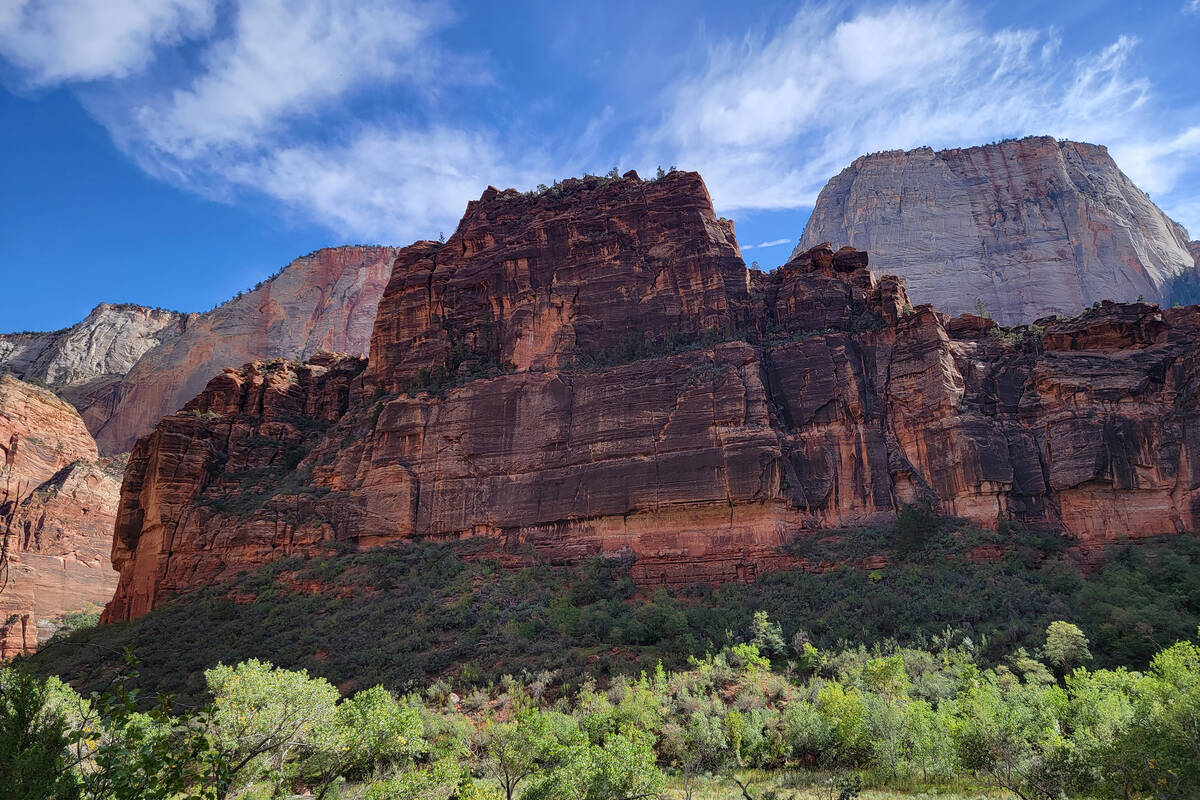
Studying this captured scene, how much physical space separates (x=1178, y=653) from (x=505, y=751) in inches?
845

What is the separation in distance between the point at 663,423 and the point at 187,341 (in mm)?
79906

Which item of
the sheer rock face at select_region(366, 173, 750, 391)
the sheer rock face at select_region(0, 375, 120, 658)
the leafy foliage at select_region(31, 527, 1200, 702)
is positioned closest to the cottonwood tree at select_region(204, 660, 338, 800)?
the leafy foliage at select_region(31, 527, 1200, 702)

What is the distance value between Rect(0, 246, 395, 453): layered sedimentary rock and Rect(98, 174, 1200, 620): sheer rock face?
43.3 meters

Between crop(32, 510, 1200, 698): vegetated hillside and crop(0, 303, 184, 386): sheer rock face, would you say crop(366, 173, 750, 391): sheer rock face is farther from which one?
crop(0, 303, 184, 386): sheer rock face

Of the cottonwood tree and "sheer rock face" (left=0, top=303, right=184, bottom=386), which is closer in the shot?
the cottonwood tree

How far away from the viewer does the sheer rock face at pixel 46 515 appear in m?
60.3

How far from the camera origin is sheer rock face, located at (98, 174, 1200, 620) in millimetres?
40219

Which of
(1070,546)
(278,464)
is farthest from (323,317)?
(1070,546)

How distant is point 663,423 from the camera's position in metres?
45.3

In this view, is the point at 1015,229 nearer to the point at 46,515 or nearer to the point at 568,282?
the point at 568,282

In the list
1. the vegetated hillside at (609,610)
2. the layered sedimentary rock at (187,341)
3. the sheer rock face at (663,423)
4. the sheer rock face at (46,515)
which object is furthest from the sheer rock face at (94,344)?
the vegetated hillside at (609,610)

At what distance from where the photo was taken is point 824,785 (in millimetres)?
23594

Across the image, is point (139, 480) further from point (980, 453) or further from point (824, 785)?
point (980, 453)

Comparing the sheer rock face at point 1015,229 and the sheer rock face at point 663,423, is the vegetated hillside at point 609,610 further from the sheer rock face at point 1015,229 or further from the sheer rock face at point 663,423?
the sheer rock face at point 1015,229
